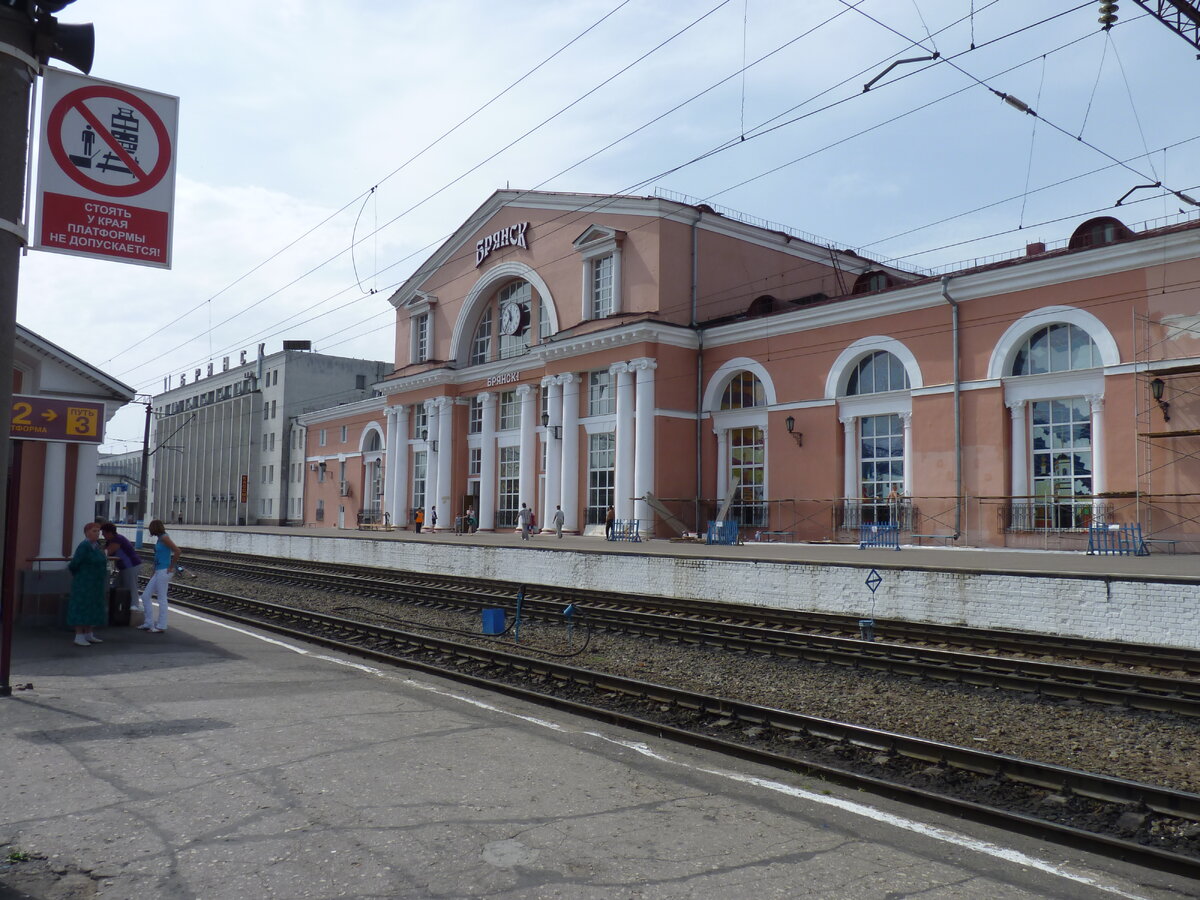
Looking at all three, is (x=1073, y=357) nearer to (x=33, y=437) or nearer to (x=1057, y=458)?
(x=1057, y=458)

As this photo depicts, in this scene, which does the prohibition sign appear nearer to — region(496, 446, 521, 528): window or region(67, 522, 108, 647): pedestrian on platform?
region(67, 522, 108, 647): pedestrian on platform

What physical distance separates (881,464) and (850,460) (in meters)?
0.97

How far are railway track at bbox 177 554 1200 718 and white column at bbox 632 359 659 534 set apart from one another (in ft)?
36.2

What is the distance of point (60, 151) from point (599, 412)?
1125 inches

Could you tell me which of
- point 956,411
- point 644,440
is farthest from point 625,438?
point 956,411

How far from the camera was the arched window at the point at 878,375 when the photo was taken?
25.6 metres

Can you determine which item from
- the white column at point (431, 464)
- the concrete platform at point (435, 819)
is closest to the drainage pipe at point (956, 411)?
the concrete platform at point (435, 819)

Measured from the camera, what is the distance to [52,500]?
44.4 ft

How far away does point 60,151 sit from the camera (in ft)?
16.3

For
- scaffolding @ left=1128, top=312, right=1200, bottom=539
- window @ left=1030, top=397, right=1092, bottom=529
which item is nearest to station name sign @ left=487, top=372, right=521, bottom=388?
window @ left=1030, top=397, right=1092, bottom=529

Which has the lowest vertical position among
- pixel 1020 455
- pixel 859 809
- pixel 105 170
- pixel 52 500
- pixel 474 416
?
pixel 859 809

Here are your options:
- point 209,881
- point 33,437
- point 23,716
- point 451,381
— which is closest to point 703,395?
point 451,381

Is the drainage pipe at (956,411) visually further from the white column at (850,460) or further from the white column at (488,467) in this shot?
the white column at (488,467)

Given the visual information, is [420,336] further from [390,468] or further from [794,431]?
[794,431]
